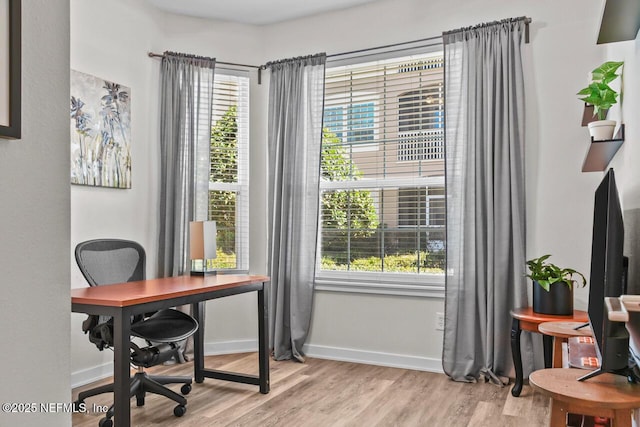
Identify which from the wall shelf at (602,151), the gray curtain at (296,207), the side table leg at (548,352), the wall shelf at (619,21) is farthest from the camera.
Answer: the gray curtain at (296,207)

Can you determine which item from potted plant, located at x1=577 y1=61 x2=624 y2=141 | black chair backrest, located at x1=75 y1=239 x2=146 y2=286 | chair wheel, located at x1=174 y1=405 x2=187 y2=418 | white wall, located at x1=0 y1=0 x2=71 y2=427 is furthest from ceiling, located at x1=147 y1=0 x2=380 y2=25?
white wall, located at x1=0 y1=0 x2=71 y2=427

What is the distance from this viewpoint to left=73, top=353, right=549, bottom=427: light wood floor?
2723 mm

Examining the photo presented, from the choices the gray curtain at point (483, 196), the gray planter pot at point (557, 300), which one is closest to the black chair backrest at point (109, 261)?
the gray curtain at point (483, 196)

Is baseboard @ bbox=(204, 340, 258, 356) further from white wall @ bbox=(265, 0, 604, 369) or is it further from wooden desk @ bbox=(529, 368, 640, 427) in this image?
wooden desk @ bbox=(529, 368, 640, 427)

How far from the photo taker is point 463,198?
352 centimetres

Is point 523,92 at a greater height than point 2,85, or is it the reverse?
point 523,92

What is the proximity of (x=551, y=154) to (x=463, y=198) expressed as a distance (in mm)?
625

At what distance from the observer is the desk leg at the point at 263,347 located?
316 cm

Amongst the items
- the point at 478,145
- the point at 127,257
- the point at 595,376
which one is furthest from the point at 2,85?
the point at 478,145

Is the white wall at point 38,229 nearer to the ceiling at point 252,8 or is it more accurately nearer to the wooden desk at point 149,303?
the wooden desk at point 149,303

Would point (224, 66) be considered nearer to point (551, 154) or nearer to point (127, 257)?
point (127, 257)

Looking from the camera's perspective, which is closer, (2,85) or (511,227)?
(2,85)

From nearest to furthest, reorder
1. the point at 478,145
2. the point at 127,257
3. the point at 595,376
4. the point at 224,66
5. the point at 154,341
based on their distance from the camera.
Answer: the point at 595,376
the point at 154,341
the point at 127,257
the point at 478,145
the point at 224,66

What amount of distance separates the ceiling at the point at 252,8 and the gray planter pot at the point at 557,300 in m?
2.50
